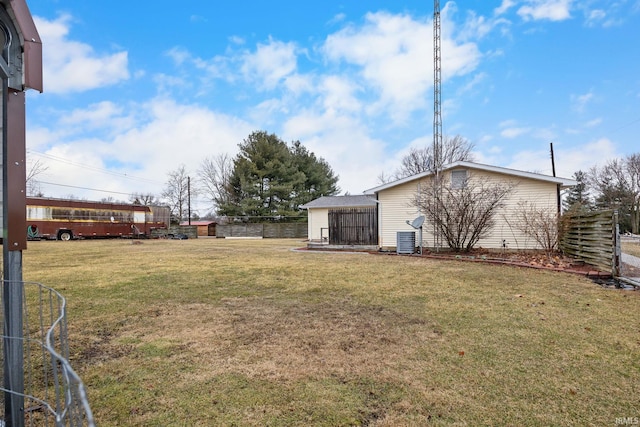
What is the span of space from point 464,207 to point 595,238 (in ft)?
14.1

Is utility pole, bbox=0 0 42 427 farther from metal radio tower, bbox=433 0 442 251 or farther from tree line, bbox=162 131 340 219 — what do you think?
tree line, bbox=162 131 340 219

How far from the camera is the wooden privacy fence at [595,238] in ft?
21.2

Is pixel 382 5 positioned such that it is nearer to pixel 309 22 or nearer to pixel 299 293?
pixel 309 22

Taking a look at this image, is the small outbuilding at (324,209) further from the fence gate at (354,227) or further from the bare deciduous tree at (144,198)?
the bare deciduous tree at (144,198)

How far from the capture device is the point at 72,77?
422 inches

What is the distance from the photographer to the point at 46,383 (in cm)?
173

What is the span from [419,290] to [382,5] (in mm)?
10057

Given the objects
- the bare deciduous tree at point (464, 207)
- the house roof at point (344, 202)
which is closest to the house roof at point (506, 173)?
the bare deciduous tree at point (464, 207)

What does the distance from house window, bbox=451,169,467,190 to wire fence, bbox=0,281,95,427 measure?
1266cm

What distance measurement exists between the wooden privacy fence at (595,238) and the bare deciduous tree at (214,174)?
113 ft

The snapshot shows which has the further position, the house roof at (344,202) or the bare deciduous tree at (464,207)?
the house roof at (344,202)

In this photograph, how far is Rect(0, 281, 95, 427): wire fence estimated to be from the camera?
97 centimetres

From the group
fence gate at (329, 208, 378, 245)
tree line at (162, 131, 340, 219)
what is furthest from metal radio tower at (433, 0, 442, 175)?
tree line at (162, 131, 340, 219)

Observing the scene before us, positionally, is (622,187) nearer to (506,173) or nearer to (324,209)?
(506,173)
